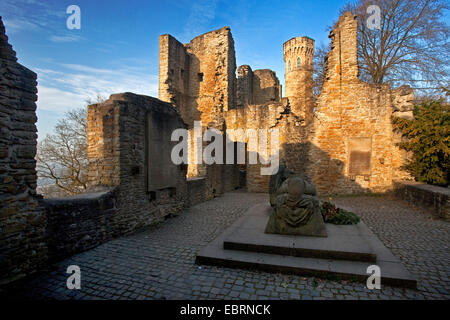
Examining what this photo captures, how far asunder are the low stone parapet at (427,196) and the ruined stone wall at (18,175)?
10.2 meters

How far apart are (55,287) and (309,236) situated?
14.7 ft

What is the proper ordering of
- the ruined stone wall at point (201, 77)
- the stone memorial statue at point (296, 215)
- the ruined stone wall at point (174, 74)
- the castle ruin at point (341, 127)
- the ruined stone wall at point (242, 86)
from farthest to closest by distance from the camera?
the ruined stone wall at point (242, 86) < the ruined stone wall at point (174, 74) < the ruined stone wall at point (201, 77) < the castle ruin at point (341, 127) < the stone memorial statue at point (296, 215)

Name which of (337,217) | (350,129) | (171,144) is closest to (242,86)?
(350,129)

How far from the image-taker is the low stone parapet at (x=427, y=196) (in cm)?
697

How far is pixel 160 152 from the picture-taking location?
693cm

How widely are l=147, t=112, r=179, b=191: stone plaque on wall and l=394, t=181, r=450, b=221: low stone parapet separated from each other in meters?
8.44

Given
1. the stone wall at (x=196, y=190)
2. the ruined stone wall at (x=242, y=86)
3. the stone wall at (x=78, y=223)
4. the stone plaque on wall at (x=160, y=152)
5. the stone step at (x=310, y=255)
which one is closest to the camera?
the stone step at (x=310, y=255)

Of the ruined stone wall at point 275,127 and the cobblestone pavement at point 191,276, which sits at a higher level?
the ruined stone wall at point 275,127

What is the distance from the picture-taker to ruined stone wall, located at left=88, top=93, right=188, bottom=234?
18.7ft

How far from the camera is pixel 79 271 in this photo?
3.86 m

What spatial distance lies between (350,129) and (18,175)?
1263 centimetres

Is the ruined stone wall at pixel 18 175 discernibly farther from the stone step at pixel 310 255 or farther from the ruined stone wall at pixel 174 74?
the ruined stone wall at pixel 174 74

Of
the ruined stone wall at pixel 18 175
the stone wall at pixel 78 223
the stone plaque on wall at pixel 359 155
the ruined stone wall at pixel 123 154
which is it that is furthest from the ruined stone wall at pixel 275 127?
the ruined stone wall at pixel 18 175

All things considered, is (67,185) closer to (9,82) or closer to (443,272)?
(9,82)
